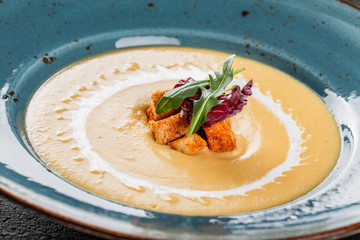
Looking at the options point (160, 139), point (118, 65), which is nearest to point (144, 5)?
point (118, 65)

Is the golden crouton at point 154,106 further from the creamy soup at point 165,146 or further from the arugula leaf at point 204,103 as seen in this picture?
the arugula leaf at point 204,103

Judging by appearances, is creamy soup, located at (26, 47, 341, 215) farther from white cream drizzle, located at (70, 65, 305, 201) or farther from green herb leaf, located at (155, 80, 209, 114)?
green herb leaf, located at (155, 80, 209, 114)

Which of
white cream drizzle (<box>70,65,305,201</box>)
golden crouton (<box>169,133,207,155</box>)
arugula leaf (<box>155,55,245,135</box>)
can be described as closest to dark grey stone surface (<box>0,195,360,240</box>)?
white cream drizzle (<box>70,65,305,201</box>)

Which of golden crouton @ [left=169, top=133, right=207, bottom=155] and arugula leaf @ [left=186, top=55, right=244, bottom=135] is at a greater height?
arugula leaf @ [left=186, top=55, right=244, bottom=135]

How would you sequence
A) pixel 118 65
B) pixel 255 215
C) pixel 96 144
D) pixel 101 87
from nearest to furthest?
pixel 255 215, pixel 96 144, pixel 101 87, pixel 118 65

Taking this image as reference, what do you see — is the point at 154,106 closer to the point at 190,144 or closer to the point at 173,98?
the point at 173,98

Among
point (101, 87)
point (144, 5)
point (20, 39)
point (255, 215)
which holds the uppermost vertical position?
point (144, 5)

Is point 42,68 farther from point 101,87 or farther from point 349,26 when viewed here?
point 349,26
